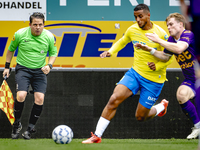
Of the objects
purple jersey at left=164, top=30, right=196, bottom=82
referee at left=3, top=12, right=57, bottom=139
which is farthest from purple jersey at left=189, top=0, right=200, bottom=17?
referee at left=3, top=12, right=57, bottom=139

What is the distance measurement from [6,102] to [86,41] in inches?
74.1

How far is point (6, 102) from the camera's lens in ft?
22.1

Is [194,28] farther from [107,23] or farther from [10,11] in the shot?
[10,11]

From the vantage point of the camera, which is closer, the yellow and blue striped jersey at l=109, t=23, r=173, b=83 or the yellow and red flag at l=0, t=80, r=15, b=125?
the yellow and blue striped jersey at l=109, t=23, r=173, b=83

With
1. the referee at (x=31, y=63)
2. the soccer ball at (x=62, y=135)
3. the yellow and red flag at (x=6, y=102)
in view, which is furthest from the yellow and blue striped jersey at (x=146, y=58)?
the yellow and red flag at (x=6, y=102)

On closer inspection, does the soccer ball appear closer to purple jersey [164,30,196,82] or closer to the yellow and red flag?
the yellow and red flag

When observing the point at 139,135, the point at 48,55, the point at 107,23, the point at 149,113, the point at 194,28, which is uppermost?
the point at 194,28

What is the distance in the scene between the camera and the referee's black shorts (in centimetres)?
622

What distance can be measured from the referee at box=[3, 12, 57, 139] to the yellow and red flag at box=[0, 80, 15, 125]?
1.21 ft

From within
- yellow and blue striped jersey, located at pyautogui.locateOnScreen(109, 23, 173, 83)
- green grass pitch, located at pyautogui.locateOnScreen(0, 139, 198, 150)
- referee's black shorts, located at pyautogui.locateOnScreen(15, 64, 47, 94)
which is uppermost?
yellow and blue striped jersey, located at pyautogui.locateOnScreen(109, 23, 173, 83)

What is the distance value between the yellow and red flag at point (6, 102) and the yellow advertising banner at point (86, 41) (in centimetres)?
54

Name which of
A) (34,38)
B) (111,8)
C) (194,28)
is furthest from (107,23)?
(194,28)

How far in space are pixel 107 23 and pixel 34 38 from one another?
1499 mm

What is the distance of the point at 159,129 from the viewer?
7.11 m
